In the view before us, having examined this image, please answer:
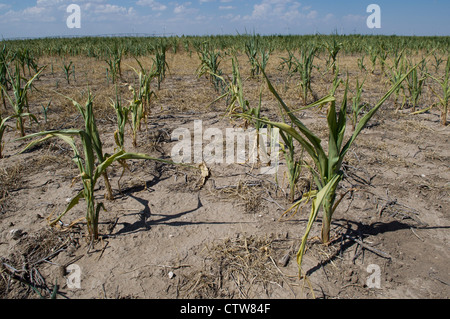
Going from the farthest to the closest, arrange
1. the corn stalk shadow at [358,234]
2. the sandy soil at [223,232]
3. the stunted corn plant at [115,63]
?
the stunted corn plant at [115,63], the corn stalk shadow at [358,234], the sandy soil at [223,232]

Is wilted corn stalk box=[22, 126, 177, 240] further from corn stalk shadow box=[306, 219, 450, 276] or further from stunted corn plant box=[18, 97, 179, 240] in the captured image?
corn stalk shadow box=[306, 219, 450, 276]

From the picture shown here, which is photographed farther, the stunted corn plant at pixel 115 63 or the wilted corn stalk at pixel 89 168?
the stunted corn plant at pixel 115 63

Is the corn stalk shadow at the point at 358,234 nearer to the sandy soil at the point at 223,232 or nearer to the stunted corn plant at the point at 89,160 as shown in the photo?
the sandy soil at the point at 223,232

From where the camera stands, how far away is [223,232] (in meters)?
1.55

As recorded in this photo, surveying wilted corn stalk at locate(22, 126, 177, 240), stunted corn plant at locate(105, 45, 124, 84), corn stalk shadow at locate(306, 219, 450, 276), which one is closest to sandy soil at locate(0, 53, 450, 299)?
corn stalk shadow at locate(306, 219, 450, 276)

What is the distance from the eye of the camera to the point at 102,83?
4.99 m

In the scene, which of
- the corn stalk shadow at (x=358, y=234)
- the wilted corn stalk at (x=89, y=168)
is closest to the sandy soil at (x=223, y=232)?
the corn stalk shadow at (x=358, y=234)

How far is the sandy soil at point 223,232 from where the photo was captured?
1.25m

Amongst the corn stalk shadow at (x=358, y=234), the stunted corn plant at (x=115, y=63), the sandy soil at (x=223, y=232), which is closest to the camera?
the sandy soil at (x=223, y=232)

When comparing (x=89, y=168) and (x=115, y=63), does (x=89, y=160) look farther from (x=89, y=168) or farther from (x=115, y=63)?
(x=115, y=63)

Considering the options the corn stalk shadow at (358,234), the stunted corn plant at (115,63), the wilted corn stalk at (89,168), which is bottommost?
the corn stalk shadow at (358,234)

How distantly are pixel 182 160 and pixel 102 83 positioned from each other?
11.2 ft

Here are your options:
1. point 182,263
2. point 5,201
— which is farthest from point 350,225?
point 5,201
